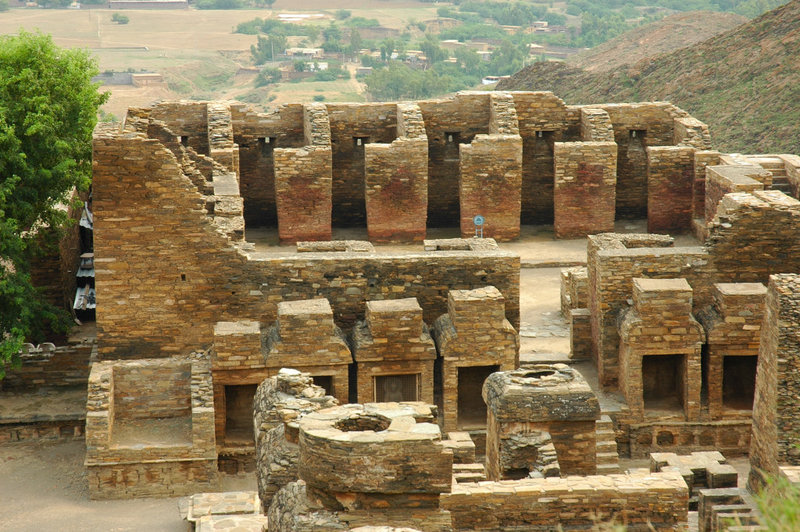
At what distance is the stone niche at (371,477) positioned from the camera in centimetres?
1317

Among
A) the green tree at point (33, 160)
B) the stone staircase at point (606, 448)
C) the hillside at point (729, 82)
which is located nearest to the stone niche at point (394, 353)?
the stone staircase at point (606, 448)

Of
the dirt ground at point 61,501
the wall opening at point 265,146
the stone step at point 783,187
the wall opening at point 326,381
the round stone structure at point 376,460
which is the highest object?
the wall opening at point 265,146

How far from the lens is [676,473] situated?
16.5 meters

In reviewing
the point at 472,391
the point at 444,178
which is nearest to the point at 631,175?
the point at 444,178

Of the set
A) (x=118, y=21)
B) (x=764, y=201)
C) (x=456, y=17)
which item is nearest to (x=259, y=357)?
(x=764, y=201)

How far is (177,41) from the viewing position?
98812 millimetres

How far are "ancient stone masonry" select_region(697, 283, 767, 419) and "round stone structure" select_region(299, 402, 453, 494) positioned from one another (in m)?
8.58

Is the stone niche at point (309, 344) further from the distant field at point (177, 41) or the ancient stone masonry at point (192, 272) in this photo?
the distant field at point (177, 41)

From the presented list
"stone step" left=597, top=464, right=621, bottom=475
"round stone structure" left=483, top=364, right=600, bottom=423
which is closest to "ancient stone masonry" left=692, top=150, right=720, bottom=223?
"stone step" left=597, top=464, right=621, bottom=475

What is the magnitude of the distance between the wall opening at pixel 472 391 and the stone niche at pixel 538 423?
9.08ft

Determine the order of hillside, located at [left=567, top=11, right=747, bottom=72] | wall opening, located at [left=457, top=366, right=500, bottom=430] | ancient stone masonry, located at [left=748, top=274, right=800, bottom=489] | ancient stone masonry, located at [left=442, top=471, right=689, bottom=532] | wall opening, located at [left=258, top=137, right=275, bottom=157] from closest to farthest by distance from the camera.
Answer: ancient stone masonry, located at [left=442, top=471, right=689, bottom=532], ancient stone masonry, located at [left=748, top=274, right=800, bottom=489], wall opening, located at [left=457, top=366, right=500, bottom=430], wall opening, located at [left=258, top=137, right=275, bottom=157], hillside, located at [left=567, top=11, right=747, bottom=72]

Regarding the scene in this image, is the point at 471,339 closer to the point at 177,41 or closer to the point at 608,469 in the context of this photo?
the point at 608,469

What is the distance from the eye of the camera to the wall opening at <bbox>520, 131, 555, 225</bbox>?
94.7 feet

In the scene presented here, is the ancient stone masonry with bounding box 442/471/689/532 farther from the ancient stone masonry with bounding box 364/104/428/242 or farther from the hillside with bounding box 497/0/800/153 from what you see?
the hillside with bounding box 497/0/800/153
